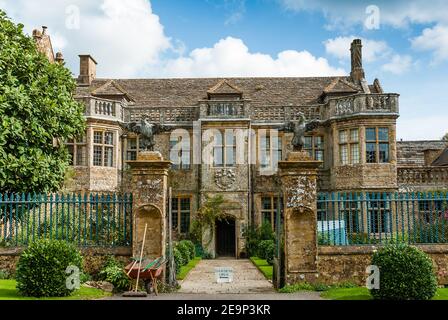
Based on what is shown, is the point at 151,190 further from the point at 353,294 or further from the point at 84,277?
the point at 353,294

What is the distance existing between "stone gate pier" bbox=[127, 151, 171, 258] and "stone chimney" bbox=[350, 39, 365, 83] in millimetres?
19986

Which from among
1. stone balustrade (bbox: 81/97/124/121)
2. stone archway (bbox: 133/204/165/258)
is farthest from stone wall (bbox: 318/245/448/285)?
stone balustrade (bbox: 81/97/124/121)

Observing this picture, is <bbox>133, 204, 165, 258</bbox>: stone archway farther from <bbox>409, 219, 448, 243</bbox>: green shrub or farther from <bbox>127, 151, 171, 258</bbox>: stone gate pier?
<bbox>409, 219, 448, 243</bbox>: green shrub

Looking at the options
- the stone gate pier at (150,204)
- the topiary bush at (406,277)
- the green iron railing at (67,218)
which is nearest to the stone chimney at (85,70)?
the green iron railing at (67,218)

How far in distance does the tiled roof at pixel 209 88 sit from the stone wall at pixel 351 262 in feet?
54.8

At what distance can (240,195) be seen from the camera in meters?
26.3

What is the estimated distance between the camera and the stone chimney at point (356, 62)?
29812 millimetres

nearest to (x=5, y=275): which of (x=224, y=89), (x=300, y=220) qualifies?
(x=300, y=220)

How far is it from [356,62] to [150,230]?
2122 cm

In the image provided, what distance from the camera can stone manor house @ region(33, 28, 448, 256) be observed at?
24.9 metres

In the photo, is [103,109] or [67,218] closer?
[67,218]

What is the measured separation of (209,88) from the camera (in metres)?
30.8

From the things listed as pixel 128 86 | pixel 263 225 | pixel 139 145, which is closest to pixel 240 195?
pixel 263 225

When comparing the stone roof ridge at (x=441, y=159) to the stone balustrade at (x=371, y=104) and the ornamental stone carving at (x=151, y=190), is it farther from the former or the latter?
the ornamental stone carving at (x=151, y=190)
